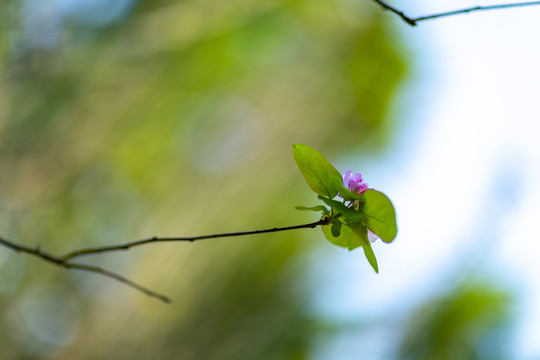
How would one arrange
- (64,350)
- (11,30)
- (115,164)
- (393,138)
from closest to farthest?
(11,30), (64,350), (115,164), (393,138)

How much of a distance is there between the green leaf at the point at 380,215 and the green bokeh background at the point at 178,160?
105 cm

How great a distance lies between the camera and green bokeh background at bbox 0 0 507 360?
1320mm

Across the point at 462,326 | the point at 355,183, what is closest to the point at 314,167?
the point at 355,183

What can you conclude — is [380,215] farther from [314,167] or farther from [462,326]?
[462,326]

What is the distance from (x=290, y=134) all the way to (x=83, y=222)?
2.13 ft

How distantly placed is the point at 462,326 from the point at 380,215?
1.17 meters

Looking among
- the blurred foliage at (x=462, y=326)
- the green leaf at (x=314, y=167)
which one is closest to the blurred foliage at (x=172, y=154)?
the blurred foliage at (x=462, y=326)

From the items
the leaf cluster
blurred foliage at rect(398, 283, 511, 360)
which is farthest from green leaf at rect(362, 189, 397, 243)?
blurred foliage at rect(398, 283, 511, 360)

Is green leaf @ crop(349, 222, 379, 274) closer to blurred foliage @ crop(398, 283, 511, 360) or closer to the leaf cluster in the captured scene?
the leaf cluster

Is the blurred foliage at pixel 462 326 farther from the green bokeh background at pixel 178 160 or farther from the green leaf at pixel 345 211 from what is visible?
the green leaf at pixel 345 211

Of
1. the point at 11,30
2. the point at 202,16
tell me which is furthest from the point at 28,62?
the point at 202,16

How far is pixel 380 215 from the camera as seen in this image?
0.32 m

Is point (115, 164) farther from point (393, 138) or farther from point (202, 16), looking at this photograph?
point (393, 138)

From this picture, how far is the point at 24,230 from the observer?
128 centimetres
